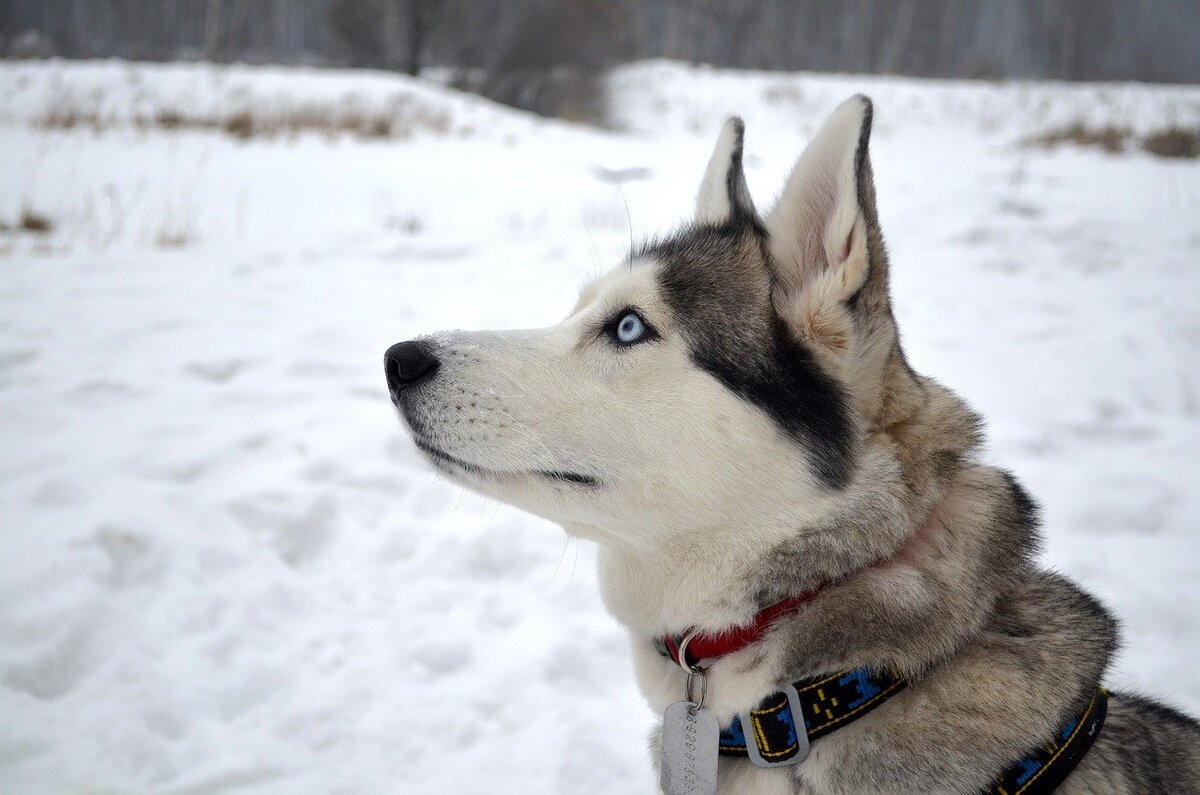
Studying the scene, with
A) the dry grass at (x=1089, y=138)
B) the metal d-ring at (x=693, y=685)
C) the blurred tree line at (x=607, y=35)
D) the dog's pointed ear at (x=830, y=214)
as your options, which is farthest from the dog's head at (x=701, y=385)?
the blurred tree line at (x=607, y=35)

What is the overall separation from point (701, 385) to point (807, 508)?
0.37m

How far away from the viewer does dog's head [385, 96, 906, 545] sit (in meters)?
1.67

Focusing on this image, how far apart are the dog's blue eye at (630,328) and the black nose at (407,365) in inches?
18.2

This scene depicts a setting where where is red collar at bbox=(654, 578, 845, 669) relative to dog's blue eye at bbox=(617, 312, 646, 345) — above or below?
below

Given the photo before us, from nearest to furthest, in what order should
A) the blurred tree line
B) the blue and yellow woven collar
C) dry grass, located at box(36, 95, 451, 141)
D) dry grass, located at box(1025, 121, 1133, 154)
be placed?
the blue and yellow woven collar, dry grass, located at box(1025, 121, 1133, 154), dry grass, located at box(36, 95, 451, 141), the blurred tree line


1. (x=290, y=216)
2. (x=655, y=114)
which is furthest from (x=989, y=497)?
(x=655, y=114)

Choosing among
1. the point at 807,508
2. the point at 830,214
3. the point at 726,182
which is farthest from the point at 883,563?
the point at 726,182

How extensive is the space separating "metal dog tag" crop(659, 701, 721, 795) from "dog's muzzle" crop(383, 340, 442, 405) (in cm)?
97

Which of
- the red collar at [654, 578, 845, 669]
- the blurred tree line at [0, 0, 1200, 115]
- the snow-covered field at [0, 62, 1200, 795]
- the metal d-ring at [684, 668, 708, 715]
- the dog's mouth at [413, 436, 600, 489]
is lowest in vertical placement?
the snow-covered field at [0, 62, 1200, 795]

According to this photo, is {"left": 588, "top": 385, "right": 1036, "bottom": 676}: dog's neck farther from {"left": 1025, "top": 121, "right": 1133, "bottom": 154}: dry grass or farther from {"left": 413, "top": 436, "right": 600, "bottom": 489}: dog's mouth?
{"left": 1025, "top": 121, "right": 1133, "bottom": 154}: dry grass

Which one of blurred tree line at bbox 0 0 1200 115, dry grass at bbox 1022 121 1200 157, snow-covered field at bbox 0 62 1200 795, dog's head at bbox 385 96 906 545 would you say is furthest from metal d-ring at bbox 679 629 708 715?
blurred tree line at bbox 0 0 1200 115

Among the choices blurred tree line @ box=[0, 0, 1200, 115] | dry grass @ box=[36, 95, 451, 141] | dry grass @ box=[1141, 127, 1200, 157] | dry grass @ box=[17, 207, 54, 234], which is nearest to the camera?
dry grass @ box=[17, 207, 54, 234]

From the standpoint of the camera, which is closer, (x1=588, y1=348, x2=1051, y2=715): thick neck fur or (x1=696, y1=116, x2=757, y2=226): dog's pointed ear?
(x1=588, y1=348, x2=1051, y2=715): thick neck fur

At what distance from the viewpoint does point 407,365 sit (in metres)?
1.84
